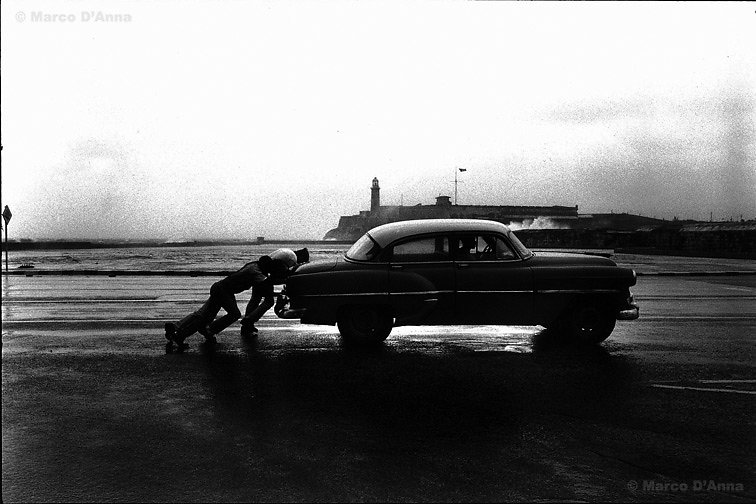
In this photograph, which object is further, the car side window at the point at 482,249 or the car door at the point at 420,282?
the car side window at the point at 482,249

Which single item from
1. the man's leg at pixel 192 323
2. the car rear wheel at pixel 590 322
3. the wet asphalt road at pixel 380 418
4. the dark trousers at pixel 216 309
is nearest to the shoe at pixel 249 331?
the wet asphalt road at pixel 380 418

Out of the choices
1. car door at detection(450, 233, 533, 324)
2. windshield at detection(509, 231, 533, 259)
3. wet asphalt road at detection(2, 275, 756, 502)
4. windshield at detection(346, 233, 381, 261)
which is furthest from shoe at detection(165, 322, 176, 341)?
windshield at detection(509, 231, 533, 259)

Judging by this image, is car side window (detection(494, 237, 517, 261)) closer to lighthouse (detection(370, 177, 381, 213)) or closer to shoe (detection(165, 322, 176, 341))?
shoe (detection(165, 322, 176, 341))

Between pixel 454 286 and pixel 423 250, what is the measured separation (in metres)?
0.64

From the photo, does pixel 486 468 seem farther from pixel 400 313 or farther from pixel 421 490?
pixel 400 313

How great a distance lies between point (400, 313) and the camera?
7910 mm

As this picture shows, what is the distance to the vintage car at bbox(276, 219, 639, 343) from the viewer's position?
25.8ft

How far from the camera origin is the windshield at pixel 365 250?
8.09 m

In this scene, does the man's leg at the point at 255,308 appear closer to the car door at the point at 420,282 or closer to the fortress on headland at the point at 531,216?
the car door at the point at 420,282

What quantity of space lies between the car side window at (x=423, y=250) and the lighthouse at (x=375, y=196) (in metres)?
178

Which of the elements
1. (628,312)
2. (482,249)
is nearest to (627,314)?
(628,312)

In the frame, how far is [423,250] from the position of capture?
8094mm

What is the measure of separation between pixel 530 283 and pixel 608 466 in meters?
4.23

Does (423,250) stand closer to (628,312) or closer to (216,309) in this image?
(628,312)
